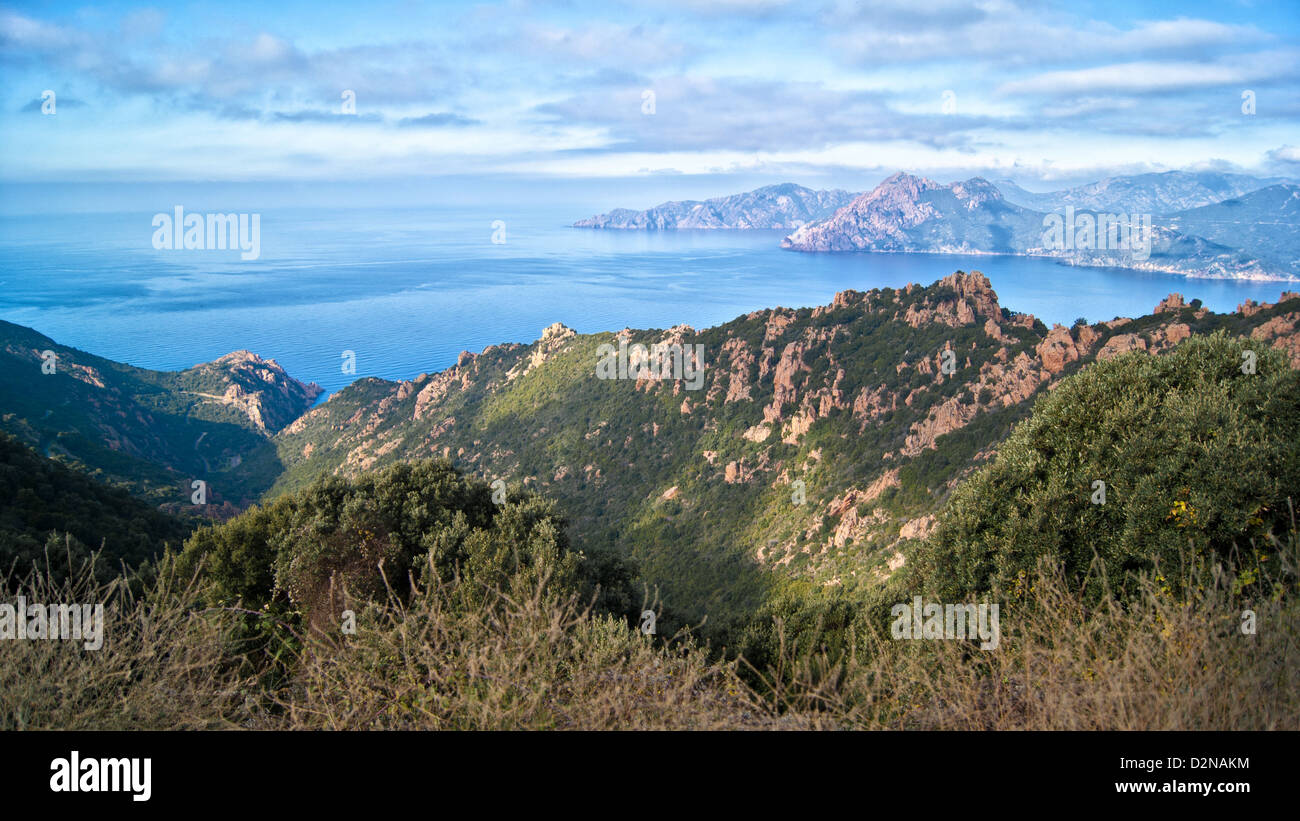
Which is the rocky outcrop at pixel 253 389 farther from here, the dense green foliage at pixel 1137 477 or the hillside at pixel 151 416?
the dense green foliage at pixel 1137 477

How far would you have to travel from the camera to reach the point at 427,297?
142 metres

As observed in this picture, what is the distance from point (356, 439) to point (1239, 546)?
66271 millimetres

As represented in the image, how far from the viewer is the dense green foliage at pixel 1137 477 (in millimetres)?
7605

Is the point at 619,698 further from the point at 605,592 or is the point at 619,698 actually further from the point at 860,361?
the point at 860,361

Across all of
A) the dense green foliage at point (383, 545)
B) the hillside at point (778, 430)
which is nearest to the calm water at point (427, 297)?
the hillside at point (778, 430)

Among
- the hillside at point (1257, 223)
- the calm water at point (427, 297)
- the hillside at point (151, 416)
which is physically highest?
the hillside at point (1257, 223)

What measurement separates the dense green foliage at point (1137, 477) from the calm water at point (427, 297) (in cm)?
8900

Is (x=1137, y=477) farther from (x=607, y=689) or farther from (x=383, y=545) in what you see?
(x=383, y=545)

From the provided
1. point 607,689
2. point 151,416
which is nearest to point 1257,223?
point 607,689

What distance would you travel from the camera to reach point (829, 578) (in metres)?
24.5

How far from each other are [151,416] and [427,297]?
8260cm

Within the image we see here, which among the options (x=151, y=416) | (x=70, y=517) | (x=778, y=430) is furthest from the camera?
(x=151, y=416)

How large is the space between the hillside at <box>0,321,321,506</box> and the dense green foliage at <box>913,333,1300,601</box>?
43.6m
